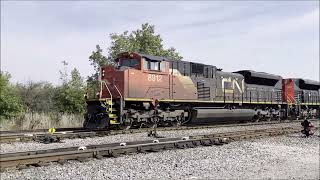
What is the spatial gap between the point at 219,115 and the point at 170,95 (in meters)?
3.84

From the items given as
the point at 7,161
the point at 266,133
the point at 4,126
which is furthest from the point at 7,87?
the point at 7,161

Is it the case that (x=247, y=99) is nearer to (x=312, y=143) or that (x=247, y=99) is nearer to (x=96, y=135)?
(x=312, y=143)

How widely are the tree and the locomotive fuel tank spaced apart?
9361mm

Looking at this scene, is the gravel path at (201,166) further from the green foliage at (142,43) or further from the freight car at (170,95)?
the green foliage at (142,43)

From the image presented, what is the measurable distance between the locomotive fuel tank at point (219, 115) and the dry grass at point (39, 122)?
6.60 metres

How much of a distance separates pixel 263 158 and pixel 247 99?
1395 centimetres

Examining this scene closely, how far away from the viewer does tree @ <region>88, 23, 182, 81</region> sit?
3050 cm

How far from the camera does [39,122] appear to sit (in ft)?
65.8

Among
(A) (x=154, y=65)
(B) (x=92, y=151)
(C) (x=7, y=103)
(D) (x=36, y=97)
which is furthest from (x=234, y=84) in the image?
(D) (x=36, y=97)

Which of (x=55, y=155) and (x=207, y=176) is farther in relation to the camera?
(x=55, y=155)

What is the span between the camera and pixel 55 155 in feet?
27.4

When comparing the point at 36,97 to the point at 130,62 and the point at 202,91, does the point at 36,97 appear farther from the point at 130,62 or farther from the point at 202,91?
the point at 130,62

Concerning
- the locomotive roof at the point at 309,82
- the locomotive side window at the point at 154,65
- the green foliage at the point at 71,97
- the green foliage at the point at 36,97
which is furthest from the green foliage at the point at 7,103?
the locomotive roof at the point at 309,82

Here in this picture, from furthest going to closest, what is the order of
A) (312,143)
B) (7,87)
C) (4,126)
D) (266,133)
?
(7,87) < (4,126) < (266,133) < (312,143)
